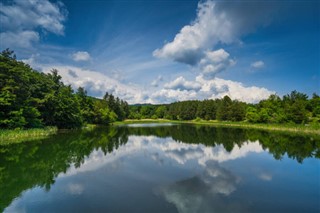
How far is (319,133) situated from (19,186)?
4545 centimetres

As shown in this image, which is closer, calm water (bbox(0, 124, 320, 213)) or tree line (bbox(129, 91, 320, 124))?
calm water (bbox(0, 124, 320, 213))

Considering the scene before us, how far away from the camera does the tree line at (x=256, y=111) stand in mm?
56062

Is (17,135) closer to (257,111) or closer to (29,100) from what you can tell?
(29,100)

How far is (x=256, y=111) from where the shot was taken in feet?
231

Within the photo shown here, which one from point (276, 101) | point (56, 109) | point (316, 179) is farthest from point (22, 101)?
point (276, 101)

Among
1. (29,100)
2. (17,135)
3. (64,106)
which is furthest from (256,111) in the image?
(17,135)

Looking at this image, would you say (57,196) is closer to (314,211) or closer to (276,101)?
(314,211)

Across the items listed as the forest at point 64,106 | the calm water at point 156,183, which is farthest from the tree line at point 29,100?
the calm water at point 156,183

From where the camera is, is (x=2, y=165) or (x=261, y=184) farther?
(x=2, y=165)

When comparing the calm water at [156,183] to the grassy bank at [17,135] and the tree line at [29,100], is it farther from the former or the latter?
the tree line at [29,100]

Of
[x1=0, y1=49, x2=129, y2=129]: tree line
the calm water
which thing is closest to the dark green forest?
the calm water

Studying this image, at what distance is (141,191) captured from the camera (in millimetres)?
9906

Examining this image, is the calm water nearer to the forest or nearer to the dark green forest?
the forest

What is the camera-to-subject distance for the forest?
93.6 ft
